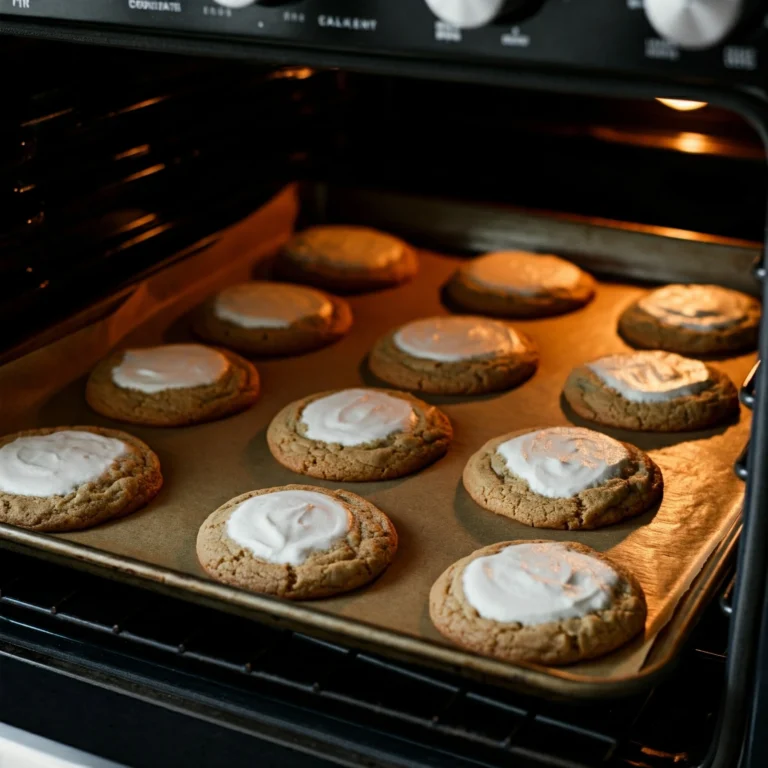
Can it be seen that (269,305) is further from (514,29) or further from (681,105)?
(514,29)

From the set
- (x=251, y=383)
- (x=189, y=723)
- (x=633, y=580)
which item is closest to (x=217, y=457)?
(x=251, y=383)

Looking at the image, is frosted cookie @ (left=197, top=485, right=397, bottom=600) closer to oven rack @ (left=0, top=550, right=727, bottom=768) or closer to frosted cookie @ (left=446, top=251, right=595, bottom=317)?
oven rack @ (left=0, top=550, right=727, bottom=768)

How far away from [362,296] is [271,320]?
307 mm

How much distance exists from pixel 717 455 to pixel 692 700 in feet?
1.90

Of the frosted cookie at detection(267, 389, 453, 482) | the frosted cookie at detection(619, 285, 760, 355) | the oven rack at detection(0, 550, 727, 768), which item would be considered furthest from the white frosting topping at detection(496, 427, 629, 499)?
the frosted cookie at detection(619, 285, 760, 355)

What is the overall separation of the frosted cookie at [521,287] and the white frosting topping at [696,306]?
0.16 metres

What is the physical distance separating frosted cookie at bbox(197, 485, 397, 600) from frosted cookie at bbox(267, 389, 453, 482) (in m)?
0.15

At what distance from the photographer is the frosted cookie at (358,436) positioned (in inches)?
68.2

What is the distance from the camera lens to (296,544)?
145cm

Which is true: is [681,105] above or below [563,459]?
above

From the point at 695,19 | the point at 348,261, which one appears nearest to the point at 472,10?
the point at 695,19

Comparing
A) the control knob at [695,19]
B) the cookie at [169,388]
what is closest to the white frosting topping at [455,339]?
the cookie at [169,388]

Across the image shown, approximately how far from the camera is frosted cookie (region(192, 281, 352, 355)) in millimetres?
2148

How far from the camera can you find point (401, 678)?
1.34 metres
